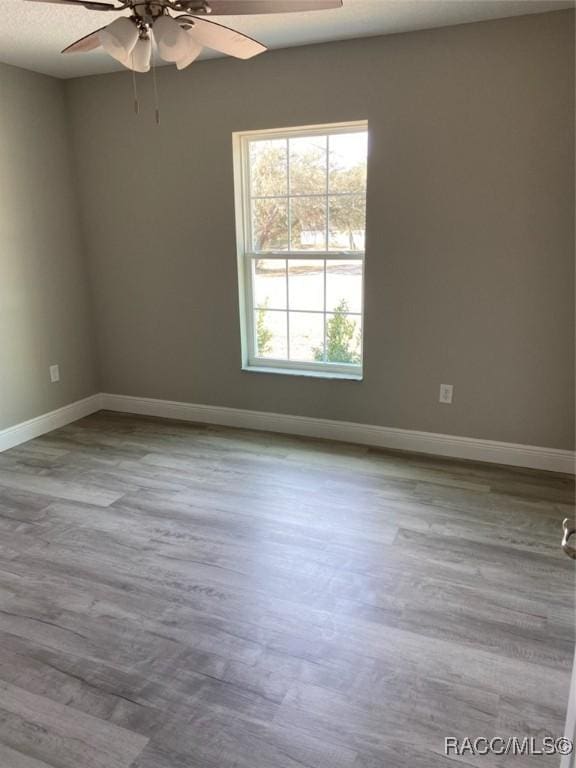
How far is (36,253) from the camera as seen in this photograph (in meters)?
3.73

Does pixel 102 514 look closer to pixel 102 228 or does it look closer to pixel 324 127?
pixel 102 228

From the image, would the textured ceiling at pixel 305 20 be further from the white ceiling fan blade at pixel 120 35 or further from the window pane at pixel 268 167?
the white ceiling fan blade at pixel 120 35

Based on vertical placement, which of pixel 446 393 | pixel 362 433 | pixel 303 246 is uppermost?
pixel 303 246

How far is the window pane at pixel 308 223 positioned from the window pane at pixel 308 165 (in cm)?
6

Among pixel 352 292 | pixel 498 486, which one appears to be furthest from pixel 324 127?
pixel 498 486

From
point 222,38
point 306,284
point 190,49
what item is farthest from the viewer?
point 306,284

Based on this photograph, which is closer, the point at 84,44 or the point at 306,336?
the point at 84,44

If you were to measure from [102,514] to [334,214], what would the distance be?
2.26 m

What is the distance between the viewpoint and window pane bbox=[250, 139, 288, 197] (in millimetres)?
3449

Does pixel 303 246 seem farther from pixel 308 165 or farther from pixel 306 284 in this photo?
pixel 308 165

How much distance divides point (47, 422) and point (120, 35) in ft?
9.62

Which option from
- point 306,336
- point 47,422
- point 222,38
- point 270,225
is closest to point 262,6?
point 222,38

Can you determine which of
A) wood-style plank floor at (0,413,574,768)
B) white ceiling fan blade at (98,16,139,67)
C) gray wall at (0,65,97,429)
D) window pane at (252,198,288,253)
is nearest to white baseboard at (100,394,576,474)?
wood-style plank floor at (0,413,574,768)

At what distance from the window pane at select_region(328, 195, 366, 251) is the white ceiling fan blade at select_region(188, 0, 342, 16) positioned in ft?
5.53
